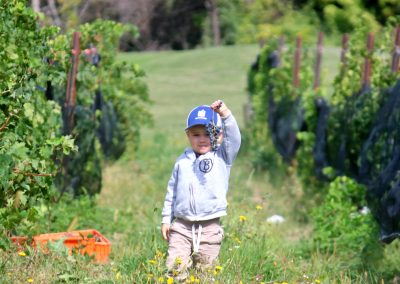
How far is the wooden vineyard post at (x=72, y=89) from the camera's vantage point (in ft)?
26.4

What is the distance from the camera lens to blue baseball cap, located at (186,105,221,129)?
203 inches

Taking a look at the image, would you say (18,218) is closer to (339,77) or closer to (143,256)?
(143,256)

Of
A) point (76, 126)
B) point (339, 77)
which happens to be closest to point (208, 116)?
point (76, 126)

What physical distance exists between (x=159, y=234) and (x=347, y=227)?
1.96 meters

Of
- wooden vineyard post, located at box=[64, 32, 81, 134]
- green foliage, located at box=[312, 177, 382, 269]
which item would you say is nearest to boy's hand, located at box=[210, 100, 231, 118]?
green foliage, located at box=[312, 177, 382, 269]

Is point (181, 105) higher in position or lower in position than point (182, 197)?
lower

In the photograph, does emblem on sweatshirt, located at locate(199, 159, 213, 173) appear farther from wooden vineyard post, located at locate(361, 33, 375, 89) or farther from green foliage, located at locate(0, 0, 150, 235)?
wooden vineyard post, located at locate(361, 33, 375, 89)

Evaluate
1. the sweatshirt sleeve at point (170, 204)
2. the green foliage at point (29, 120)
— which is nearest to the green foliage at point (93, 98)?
the green foliage at point (29, 120)

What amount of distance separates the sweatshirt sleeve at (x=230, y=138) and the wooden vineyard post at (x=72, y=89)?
9.57 ft

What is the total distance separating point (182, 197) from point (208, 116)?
47 cm

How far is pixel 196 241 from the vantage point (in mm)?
5238

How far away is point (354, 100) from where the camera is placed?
917 centimetres

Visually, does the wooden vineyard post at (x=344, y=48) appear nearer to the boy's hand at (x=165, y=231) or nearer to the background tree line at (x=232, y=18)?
the boy's hand at (x=165, y=231)

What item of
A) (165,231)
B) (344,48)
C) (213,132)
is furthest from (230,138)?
(344,48)
